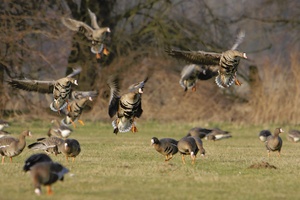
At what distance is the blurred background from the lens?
28.5 metres

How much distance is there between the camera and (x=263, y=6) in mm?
35031

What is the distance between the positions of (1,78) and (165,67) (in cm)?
662

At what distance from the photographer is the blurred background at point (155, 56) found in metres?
28.5

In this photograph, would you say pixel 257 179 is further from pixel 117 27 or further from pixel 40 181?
pixel 117 27

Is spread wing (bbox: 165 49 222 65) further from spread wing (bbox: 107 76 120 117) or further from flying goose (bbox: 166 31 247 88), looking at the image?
spread wing (bbox: 107 76 120 117)

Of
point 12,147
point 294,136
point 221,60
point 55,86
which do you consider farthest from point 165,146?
point 294,136

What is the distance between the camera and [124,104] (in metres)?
15.5

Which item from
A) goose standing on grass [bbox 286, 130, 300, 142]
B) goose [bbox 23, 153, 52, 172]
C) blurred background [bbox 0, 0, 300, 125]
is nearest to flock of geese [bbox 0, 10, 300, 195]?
goose [bbox 23, 153, 52, 172]

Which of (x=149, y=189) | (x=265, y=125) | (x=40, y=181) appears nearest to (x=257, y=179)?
(x=149, y=189)

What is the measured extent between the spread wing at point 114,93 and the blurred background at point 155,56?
38.0 feet

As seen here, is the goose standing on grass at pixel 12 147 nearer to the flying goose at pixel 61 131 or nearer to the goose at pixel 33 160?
the goose at pixel 33 160

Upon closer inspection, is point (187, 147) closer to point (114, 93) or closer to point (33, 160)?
point (114, 93)

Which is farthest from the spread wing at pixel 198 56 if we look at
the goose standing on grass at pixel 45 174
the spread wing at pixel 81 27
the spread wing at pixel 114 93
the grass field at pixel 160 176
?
the goose standing on grass at pixel 45 174

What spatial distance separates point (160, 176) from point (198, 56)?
4.29 meters
